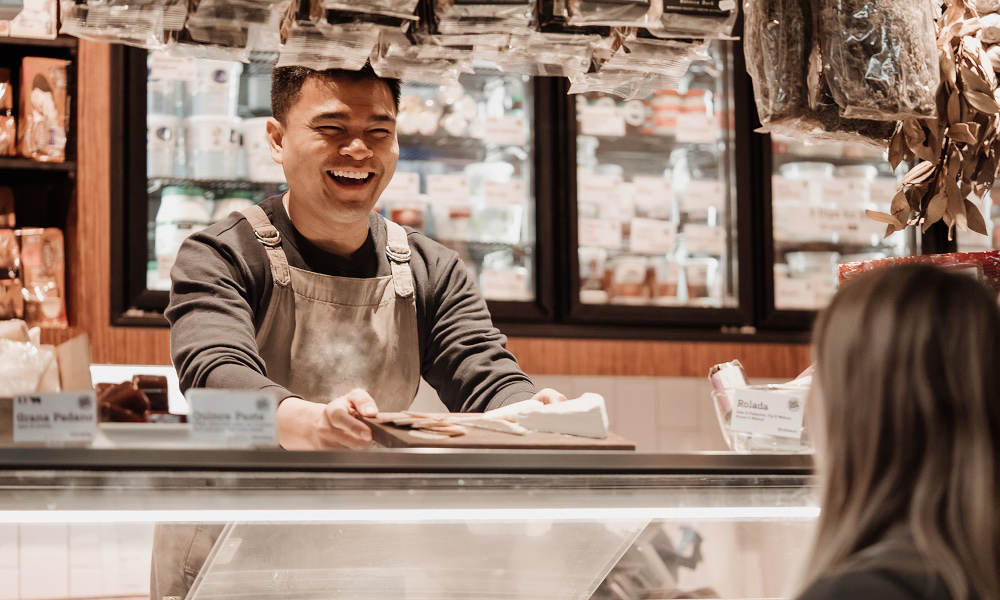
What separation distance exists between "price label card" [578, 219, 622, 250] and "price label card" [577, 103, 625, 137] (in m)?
0.30

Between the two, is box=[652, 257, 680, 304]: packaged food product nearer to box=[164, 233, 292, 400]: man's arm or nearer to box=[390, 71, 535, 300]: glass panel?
box=[390, 71, 535, 300]: glass panel

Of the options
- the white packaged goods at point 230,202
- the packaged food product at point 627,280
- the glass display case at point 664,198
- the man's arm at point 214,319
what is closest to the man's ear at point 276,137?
the man's arm at point 214,319

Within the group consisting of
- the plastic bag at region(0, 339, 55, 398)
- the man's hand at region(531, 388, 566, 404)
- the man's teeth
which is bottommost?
the man's hand at region(531, 388, 566, 404)

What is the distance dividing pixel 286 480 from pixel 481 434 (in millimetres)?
277

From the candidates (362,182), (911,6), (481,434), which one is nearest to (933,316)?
(481,434)

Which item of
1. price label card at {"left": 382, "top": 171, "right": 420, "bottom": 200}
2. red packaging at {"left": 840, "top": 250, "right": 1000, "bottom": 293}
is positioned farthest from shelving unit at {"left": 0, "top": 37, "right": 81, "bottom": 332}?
red packaging at {"left": 840, "top": 250, "right": 1000, "bottom": 293}

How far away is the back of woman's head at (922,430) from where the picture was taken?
1.00 metres

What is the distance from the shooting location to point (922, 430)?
1.02 m

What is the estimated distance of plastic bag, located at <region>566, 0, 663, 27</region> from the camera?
1.79m

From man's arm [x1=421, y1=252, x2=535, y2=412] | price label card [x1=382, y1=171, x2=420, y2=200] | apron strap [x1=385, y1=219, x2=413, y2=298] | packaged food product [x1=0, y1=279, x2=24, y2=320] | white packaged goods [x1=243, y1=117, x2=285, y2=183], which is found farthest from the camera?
price label card [x1=382, y1=171, x2=420, y2=200]

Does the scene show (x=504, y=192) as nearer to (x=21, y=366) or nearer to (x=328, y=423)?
(x=328, y=423)

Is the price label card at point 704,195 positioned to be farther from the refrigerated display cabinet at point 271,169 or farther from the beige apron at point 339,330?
the beige apron at point 339,330

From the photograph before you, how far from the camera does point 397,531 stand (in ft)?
4.79

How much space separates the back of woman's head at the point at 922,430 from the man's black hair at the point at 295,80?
4.60 ft
